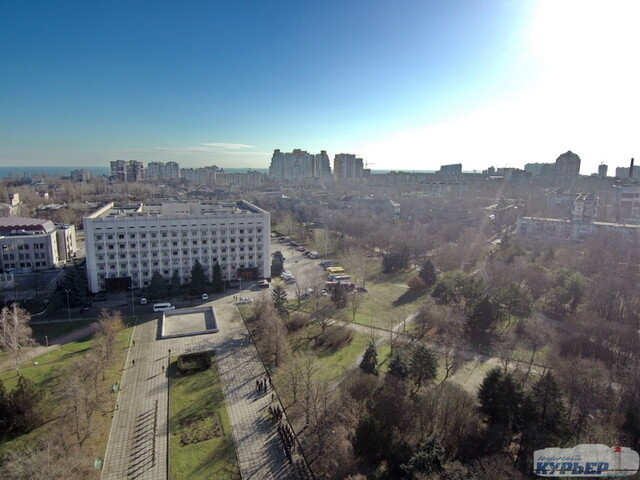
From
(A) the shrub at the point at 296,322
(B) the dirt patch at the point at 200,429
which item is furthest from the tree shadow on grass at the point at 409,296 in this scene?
(B) the dirt patch at the point at 200,429

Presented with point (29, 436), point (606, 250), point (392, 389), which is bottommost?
point (29, 436)

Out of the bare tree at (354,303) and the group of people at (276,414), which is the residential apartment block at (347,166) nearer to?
the bare tree at (354,303)

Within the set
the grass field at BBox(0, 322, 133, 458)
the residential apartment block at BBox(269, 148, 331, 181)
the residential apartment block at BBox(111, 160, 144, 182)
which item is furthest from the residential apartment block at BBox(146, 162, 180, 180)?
the grass field at BBox(0, 322, 133, 458)

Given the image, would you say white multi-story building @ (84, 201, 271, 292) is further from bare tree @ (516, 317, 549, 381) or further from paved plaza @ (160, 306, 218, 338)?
bare tree @ (516, 317, 549, 381)

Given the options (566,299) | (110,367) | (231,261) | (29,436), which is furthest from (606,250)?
(29,436)

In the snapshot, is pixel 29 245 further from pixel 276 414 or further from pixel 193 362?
pixel 276 414

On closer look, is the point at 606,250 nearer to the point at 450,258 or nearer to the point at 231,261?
the point at 450,258

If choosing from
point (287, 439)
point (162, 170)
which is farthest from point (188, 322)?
point (162, 170)
